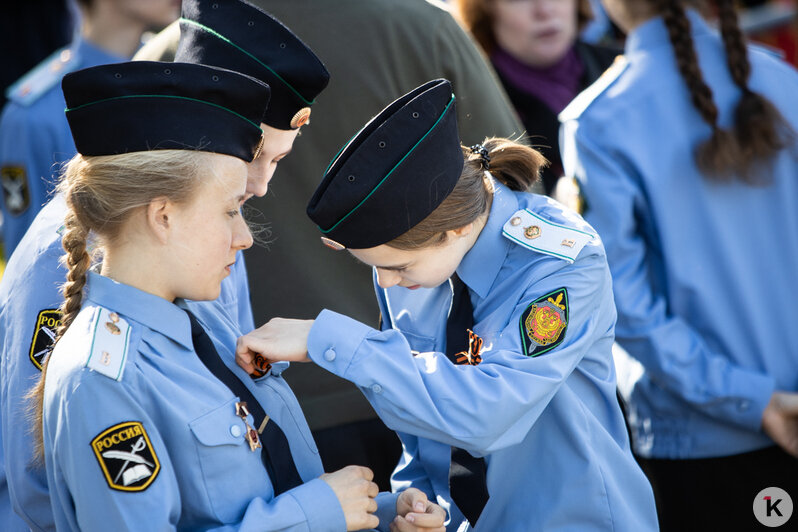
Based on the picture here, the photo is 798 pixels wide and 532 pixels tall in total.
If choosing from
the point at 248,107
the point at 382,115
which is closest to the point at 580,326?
the point at 382,115

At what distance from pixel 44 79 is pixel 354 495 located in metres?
2.81

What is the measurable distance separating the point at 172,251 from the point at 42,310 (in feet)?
1.19

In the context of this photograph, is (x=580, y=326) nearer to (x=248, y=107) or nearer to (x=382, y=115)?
(x=382, y=115)

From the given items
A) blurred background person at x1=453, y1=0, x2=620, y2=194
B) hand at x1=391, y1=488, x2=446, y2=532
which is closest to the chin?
hand at x1=391, y1=488, x2=446, y2=532

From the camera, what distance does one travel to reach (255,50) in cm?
223

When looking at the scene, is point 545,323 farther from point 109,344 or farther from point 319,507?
point 109,344

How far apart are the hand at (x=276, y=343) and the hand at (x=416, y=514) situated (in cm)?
43

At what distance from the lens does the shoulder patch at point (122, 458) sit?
1.68 m

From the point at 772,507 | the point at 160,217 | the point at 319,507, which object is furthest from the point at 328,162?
the point at 772,507

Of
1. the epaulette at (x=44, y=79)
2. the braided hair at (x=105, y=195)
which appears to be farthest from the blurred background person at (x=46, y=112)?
the braided hair at (x=105, y=195)

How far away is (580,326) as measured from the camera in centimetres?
202

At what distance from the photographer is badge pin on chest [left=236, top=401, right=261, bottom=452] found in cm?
188

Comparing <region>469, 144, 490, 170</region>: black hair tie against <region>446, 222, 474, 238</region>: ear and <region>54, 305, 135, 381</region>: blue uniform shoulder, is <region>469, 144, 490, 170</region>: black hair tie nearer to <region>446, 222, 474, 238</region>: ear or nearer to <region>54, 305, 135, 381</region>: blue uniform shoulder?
<region>446, 222, 474, 238</region>: ear

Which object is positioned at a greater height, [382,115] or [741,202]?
[382,115]
